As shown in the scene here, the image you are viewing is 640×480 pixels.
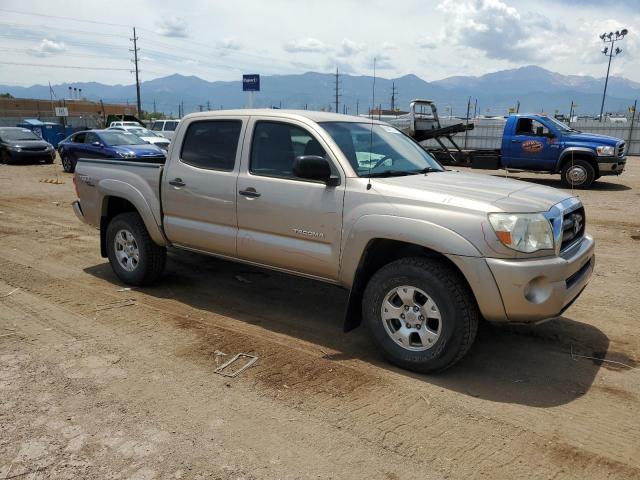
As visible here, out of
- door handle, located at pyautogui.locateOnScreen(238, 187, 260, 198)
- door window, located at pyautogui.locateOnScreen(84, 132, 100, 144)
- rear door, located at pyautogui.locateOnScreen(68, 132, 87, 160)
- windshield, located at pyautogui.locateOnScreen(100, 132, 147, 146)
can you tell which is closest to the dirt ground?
door handle, located at pyautogui.locateOnScreen(238, 187, 260, 198)

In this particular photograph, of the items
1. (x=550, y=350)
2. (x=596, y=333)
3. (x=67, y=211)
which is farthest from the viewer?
(x=67, y=211)

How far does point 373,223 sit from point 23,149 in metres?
21.5

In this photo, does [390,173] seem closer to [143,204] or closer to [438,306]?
[438,306]

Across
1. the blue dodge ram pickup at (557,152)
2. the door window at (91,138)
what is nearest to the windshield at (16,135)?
the door window at (91,138)

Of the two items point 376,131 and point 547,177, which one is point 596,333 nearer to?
point 376,131

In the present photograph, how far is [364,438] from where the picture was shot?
3.18m

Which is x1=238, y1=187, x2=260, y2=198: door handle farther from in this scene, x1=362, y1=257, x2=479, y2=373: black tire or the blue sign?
the blue sign

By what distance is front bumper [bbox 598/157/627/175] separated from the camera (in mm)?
14852

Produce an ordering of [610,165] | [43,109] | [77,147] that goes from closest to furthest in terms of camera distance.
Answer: [610,165] < [77,147] < [43,109]

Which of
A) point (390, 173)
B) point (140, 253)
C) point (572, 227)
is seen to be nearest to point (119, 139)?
point (140, 253)

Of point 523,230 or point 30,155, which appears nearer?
point 523,230

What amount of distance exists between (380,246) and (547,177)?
17014 mm

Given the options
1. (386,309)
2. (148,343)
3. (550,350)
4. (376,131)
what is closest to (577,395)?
(550,350)

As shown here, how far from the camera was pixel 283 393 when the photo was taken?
371 cm
